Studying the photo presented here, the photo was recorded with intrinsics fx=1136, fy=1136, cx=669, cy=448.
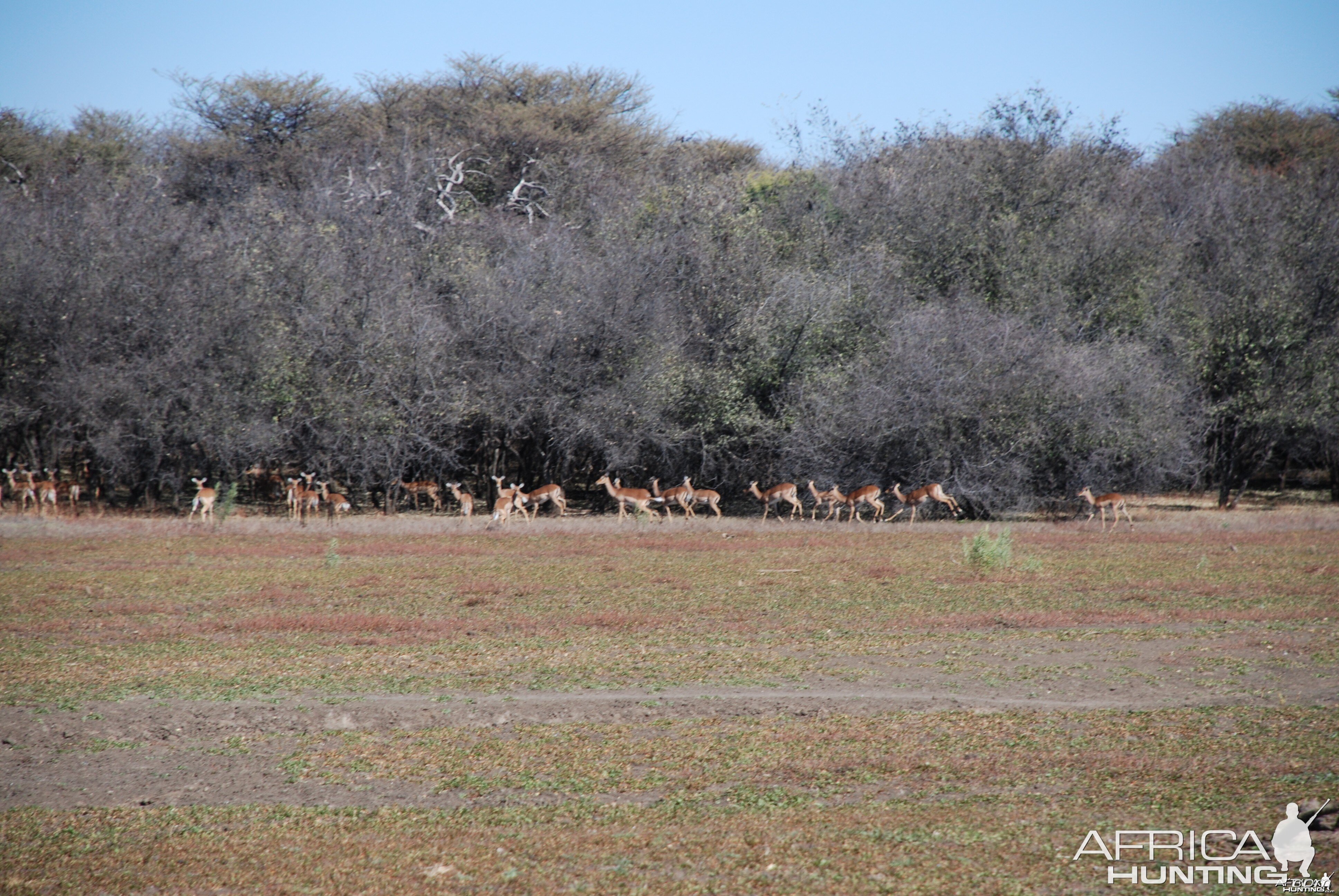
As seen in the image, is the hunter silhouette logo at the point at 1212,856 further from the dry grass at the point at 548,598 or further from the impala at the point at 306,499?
the impala at the point at 306,499

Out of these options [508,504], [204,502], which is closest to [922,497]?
[508,504]

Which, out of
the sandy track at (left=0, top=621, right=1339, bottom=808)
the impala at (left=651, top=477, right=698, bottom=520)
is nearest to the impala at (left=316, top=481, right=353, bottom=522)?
the impala at (left=651, top=477, right=698, bottom=520)

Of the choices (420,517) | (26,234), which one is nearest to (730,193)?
(420,517)

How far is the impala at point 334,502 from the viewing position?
85.1 ft

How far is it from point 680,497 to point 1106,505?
10.3 metres

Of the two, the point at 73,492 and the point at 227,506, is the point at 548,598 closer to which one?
the point at 227,506

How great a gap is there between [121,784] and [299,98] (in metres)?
44.1

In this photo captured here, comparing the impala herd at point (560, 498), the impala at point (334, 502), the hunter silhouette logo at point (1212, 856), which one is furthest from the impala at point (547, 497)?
the hunter silhouette logo at point (1212, 856)

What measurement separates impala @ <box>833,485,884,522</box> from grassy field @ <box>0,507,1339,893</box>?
7489mm

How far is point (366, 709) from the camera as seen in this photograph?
947 centimetres

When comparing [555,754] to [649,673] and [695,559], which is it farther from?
[695,559]

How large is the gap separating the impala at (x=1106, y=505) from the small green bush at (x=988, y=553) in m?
7.17

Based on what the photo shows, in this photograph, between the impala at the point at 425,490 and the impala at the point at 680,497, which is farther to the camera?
the impala at the point at 425,490

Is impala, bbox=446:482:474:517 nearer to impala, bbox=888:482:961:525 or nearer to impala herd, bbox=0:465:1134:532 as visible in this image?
impala herd, bbox=0:465:1134:532
